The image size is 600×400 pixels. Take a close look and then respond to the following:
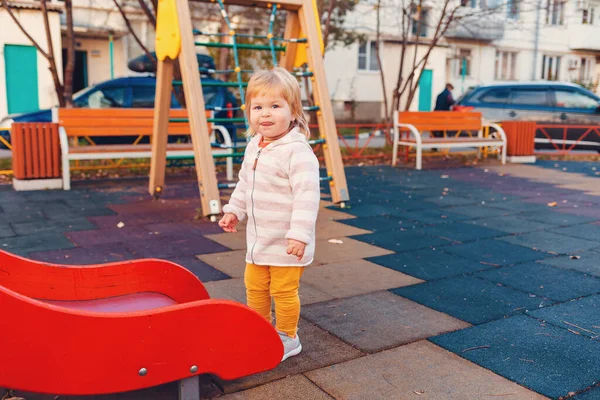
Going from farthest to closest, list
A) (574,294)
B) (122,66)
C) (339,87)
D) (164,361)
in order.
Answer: (339,87) → (122,66) → (574,294) → (164,361)

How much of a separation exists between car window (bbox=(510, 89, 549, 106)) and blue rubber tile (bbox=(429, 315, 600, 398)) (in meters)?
12.5

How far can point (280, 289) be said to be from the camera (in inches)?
110

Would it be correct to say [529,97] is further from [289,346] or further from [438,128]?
[289,346]

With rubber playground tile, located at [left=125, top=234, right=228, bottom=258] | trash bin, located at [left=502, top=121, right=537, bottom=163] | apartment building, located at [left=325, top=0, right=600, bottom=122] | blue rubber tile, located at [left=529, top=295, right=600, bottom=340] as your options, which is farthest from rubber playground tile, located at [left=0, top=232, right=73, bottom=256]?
apartment building, located at [left=325, top=0, right=600, bottom=122]

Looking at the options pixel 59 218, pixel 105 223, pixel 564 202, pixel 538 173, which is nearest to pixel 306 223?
pixel 105 223

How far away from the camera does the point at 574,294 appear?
12.4 feet

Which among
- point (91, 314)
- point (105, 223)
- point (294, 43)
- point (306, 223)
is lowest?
point (105, 223)

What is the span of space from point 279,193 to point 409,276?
67.6 inches

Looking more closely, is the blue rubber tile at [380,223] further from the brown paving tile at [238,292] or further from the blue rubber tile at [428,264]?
the brown paving tile at [238,292]

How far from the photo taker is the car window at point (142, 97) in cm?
1250

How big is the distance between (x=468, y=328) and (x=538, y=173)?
775 centimetres

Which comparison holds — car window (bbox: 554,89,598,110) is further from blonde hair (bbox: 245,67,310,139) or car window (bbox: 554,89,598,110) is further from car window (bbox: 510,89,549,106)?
blonde hair (bbox: 245,67,310,139)

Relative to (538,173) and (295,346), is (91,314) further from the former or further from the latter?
(538,173)

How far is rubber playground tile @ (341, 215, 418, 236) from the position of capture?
19.0ft
